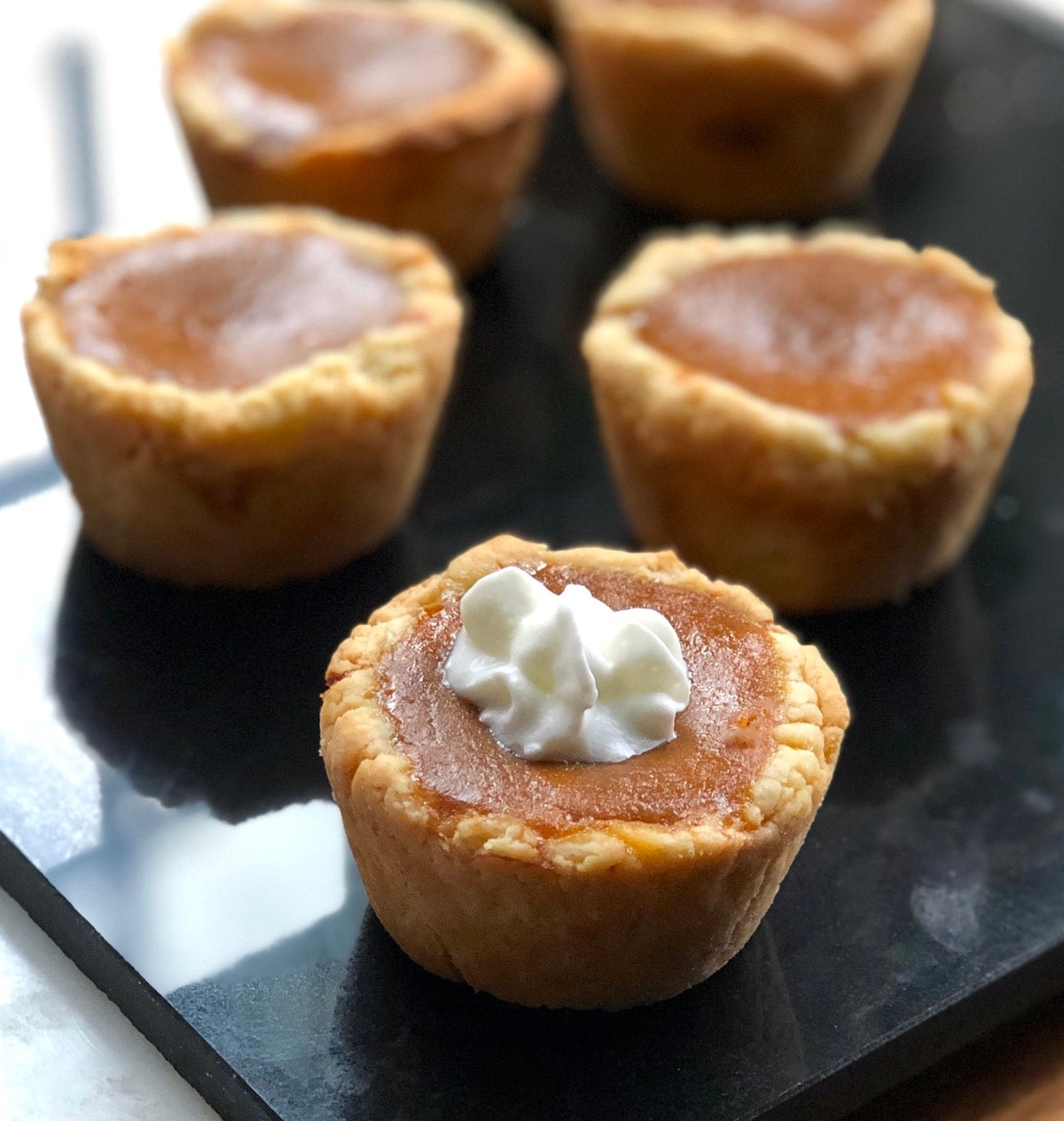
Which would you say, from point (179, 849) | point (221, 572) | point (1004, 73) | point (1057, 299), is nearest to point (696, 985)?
point (179, 849)

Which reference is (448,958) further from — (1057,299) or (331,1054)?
(1057,299)

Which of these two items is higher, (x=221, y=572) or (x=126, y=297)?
(x=126, y=297)

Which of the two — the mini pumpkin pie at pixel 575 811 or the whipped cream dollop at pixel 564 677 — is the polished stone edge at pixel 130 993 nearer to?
the mini pumpkin pie at pixel 575 811

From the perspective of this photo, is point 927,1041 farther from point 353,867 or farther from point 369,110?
point 369,110

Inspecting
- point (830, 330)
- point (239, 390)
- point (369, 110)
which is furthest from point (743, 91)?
point (239, 390)

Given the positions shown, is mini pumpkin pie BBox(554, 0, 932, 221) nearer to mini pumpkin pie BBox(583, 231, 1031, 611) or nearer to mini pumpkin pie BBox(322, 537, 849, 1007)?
mini pumpkin pie BBox(583, 231, 1031, 611)

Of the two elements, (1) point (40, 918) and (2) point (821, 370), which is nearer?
(1) point (40, 918)

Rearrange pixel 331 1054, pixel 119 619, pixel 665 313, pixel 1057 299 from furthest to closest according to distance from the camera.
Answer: pixel 1057 299, pixel 665 313, pixel 119 619, pixel 331 1054

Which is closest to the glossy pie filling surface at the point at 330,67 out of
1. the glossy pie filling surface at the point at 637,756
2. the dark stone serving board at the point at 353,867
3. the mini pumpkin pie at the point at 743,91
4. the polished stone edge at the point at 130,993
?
the mini pumpkin pie at the point at 743,91
